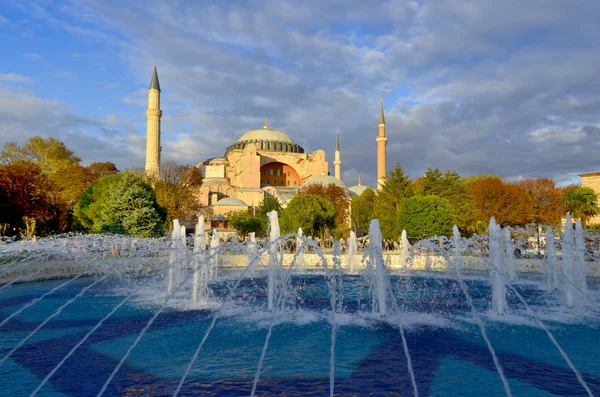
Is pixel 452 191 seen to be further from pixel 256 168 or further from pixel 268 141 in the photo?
pixel 268 141

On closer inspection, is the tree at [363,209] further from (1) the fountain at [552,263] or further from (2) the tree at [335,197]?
(1) the fountain at [552,263]

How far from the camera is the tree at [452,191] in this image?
29.0m

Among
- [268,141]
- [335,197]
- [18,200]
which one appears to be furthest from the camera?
[268,141]

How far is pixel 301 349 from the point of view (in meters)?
5.61

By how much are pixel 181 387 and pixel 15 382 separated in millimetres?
1657

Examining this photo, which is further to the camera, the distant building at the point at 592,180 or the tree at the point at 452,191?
the distant building at the point at 592,180

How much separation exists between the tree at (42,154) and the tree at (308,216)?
67.0ft

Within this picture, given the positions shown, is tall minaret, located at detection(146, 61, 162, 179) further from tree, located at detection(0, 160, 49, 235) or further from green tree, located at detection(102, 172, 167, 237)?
green tree, located at detection(102, 172, 167, 237)

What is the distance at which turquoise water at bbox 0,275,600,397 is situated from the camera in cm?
437

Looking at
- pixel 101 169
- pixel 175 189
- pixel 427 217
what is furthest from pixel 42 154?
pixel 427 217

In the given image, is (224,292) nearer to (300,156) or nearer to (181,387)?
(181,387)

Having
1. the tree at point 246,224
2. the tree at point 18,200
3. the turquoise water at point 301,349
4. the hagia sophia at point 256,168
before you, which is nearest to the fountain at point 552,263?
the turquoise water at point 301,349

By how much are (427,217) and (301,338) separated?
19.8 meters

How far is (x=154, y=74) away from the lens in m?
42.0
